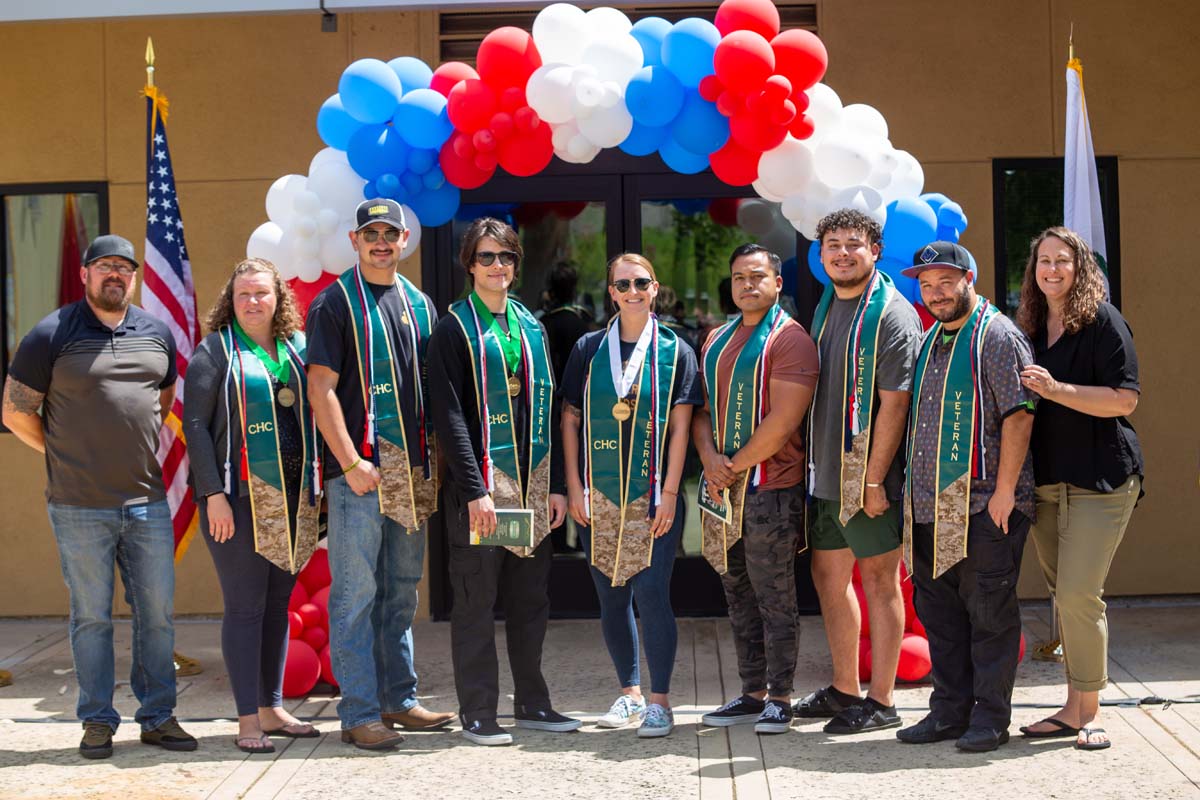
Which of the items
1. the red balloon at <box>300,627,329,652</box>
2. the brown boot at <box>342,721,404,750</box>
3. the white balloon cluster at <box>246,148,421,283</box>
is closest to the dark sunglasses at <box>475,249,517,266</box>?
the white balloon cluster at <box>246,148,421,283</box>

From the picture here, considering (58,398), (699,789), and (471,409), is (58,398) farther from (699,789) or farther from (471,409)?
(699,789)

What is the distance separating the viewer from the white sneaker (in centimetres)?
548

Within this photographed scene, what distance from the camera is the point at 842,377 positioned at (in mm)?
5348

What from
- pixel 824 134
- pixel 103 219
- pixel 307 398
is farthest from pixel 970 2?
pixel 103 219

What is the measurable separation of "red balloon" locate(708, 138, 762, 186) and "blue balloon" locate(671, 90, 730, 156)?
0.25 feet

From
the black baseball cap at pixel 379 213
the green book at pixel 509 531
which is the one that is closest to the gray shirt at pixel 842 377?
the green book at pixel 509 531

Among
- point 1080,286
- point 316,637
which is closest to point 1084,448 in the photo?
point 1080,286

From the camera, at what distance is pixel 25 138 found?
8.02m

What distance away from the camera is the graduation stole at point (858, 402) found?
208 inches

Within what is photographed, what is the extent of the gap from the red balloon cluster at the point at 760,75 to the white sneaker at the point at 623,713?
8.01 ft

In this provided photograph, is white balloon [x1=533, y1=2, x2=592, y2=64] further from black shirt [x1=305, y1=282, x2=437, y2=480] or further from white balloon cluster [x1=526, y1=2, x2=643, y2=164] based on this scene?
black shirt [x1=305, y1=282, x2=437, y2=480]

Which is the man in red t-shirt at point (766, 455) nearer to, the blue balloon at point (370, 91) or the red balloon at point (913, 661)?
the red balloon at point (913, 661)

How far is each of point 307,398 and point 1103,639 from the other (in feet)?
11.0

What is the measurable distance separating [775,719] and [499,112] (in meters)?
2.85
